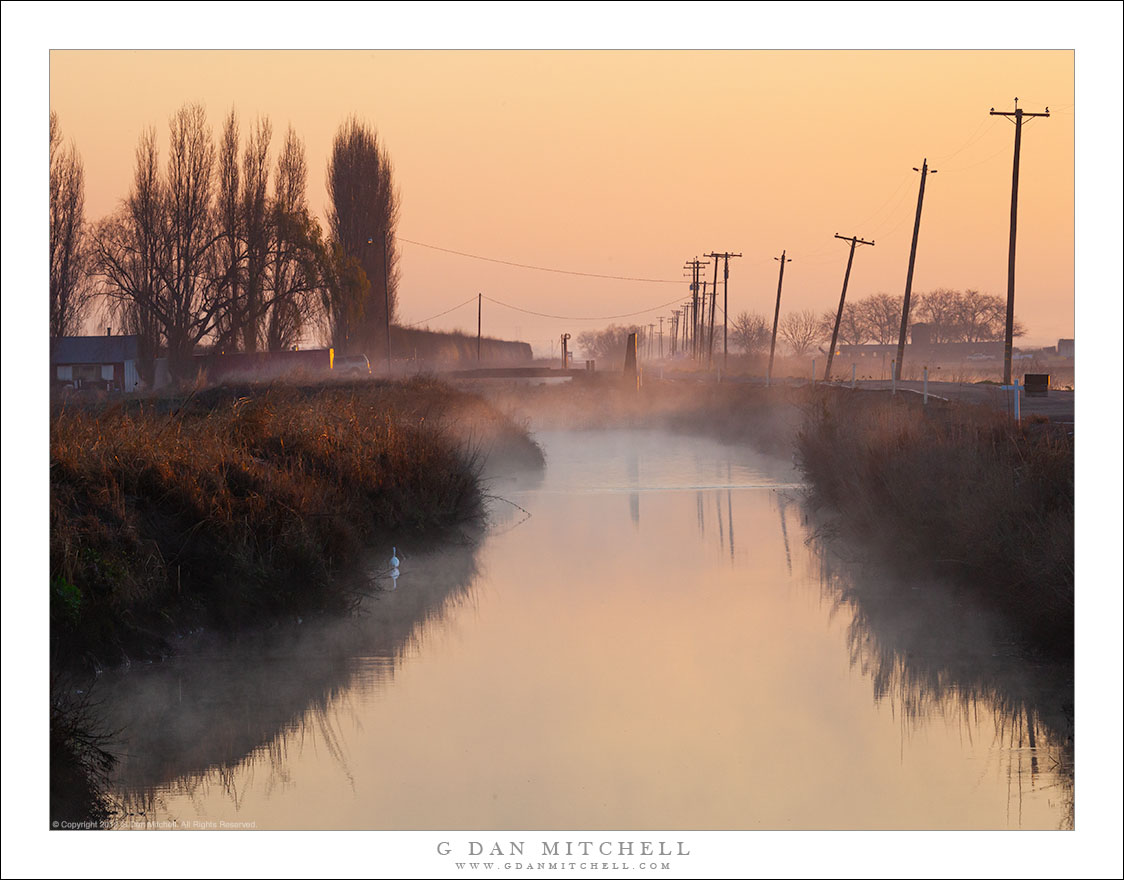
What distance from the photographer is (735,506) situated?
73.9 ft

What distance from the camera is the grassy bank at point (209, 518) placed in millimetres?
9625

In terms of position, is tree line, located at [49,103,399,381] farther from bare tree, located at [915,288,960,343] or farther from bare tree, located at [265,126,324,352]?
bare tree, located at [915,288,960,343]

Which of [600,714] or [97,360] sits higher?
[97,360]

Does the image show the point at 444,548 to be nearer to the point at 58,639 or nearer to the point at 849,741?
the point at 58,639

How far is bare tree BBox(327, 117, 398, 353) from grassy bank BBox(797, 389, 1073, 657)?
41886mm

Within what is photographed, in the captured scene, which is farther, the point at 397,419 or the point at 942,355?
the point at 942,355

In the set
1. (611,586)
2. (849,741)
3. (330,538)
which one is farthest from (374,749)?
(611,586)

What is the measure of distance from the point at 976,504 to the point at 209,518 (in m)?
7.38

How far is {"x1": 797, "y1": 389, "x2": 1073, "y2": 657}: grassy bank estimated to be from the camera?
1039 centimetres

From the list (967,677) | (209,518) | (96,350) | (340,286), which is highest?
(340,286)

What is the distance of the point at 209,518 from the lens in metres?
11.1

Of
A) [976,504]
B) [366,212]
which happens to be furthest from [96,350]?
[976,504]

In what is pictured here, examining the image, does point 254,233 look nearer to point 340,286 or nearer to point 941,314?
point 340,286

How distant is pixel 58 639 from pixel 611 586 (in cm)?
699
